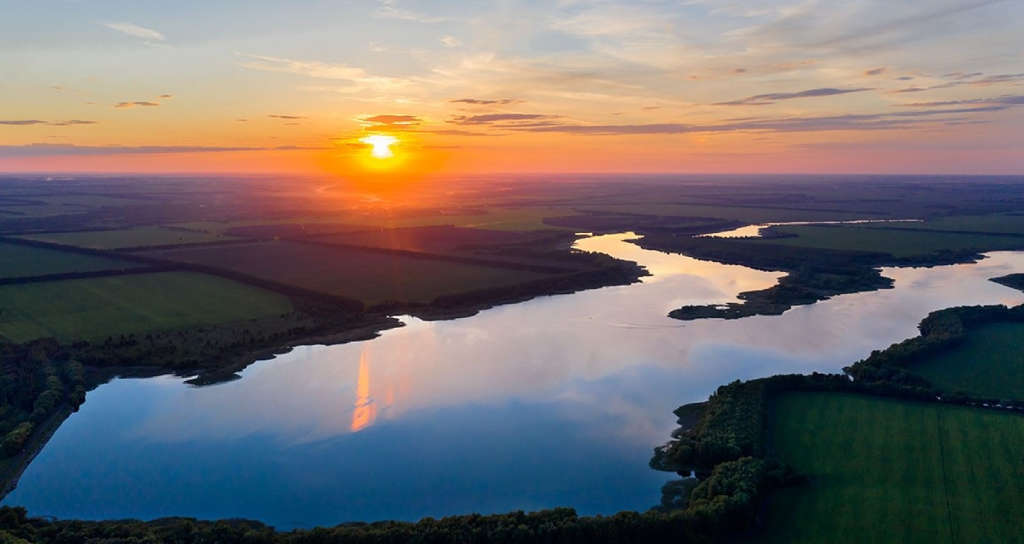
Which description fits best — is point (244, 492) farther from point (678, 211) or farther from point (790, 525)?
point (678, 211)

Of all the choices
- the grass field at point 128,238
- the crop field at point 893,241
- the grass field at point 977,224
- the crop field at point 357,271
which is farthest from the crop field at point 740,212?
the grass field at point 128,238

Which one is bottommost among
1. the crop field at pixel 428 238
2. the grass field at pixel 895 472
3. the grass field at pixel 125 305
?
the grass field at pixel 895 472

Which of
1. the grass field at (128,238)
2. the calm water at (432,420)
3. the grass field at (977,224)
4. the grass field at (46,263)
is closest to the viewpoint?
the calm water at (432,420)

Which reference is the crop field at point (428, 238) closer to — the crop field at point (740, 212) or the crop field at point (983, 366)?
the crop field at point (740, 212)

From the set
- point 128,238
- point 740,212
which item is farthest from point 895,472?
point 740,212

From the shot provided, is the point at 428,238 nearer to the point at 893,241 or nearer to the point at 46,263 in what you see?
the point at 46,263

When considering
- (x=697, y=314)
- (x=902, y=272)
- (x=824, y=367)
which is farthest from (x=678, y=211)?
(x=824, y=367)
